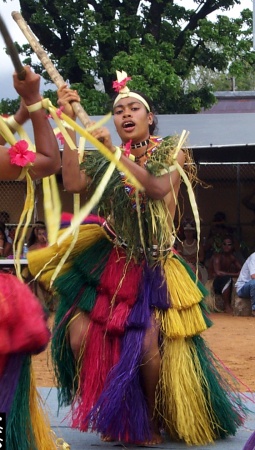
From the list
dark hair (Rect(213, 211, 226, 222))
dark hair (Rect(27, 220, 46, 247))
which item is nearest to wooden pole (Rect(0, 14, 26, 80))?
dark hair (Rect(27, 220, 46, 247))

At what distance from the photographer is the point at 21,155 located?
287 centimetres

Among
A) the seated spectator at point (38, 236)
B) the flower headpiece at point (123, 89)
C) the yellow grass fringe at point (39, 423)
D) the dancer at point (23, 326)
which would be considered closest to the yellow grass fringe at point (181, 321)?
the flower headpiece at point (123, 89)

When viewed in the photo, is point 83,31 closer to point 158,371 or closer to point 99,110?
point 99,110

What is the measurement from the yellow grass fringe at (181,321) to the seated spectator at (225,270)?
682 centimetres

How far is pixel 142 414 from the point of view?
13.3 feet

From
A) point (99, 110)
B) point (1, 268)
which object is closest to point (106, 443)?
point (1, 268)

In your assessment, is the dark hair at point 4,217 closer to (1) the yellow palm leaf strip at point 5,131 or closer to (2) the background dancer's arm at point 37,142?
(1) the yellow palm leaf strip at point 5,131

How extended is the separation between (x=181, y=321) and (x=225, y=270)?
716 centimetres

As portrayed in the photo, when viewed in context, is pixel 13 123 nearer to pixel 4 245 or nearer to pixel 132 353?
pixel 132 353

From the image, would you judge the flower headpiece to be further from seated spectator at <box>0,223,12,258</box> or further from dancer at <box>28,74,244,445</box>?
seated spectator at <box>0,223,12,258</box>

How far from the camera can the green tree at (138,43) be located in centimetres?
1489

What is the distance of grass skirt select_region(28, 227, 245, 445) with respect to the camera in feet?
13.3

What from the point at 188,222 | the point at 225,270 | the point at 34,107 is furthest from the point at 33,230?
the point at 34,107

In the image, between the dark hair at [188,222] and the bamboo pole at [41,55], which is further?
the dark hair at [188,222]
